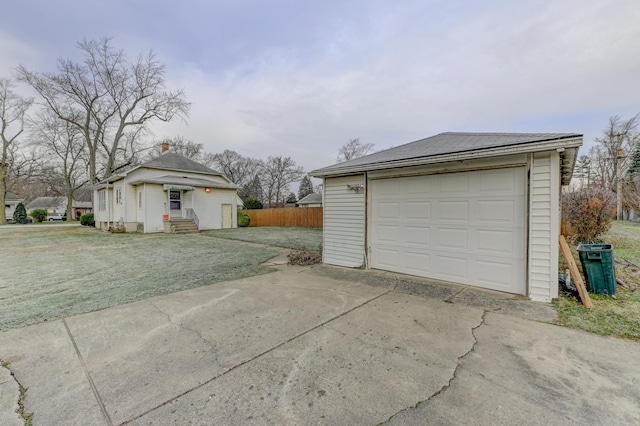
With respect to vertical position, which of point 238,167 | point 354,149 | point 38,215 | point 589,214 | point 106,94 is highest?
point 106,94

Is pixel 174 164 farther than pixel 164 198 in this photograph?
Yes

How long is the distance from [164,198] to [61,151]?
22.4 metres

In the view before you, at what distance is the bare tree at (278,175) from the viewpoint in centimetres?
4325

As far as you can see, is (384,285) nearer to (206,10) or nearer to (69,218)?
(206,10)

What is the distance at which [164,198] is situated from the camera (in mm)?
15758

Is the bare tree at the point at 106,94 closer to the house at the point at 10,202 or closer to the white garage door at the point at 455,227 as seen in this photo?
the white garage door at the point at 455,227

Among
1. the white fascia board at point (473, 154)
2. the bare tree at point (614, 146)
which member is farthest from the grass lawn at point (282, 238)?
the bare tree at point (614, 146)

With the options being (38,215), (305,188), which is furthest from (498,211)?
(38,215)

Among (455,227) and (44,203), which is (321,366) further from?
(44,203)

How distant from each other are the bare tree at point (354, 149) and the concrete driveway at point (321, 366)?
30.2m

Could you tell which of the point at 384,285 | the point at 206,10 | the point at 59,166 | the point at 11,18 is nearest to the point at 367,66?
the point at 206,10

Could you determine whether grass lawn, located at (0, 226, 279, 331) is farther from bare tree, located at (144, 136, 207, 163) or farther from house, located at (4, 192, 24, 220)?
house, located at (4, 192, 24, 220)

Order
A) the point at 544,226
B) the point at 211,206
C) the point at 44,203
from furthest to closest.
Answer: the point at 44,203 < the point at 211,206 < the point at 544,226

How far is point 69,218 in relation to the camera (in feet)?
103
